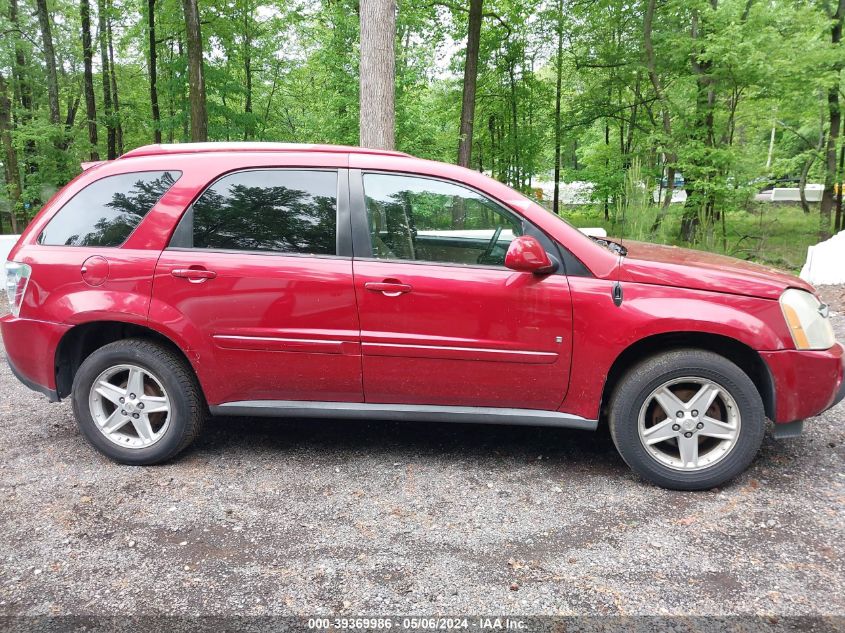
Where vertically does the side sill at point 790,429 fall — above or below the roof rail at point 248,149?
below

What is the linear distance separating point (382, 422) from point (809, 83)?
531 inches

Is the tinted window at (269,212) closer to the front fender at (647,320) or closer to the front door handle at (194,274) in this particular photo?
the front door handle at (194,274)

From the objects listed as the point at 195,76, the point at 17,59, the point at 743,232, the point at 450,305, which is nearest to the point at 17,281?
the point at 450,305

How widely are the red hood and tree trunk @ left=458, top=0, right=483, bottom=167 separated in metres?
9.91

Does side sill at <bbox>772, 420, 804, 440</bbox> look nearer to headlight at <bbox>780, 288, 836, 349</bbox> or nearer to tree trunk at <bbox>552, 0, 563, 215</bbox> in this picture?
headlight at <bbox>780, 288, 836, 349</bbox>

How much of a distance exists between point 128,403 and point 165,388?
0.28 metres

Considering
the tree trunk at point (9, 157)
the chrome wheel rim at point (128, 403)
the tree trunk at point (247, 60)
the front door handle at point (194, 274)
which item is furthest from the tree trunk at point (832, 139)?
the tree trunk at point (9, 157)

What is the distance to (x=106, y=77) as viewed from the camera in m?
22.1

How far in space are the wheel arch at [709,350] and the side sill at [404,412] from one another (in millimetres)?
320

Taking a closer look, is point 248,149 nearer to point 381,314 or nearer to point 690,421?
point 381,314

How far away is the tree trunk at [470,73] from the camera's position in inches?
496

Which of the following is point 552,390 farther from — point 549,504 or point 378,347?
point 378,347

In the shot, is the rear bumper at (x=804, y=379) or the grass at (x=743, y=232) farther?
the grass at (x=743, y=232)

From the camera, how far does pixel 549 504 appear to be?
9.62 feet
